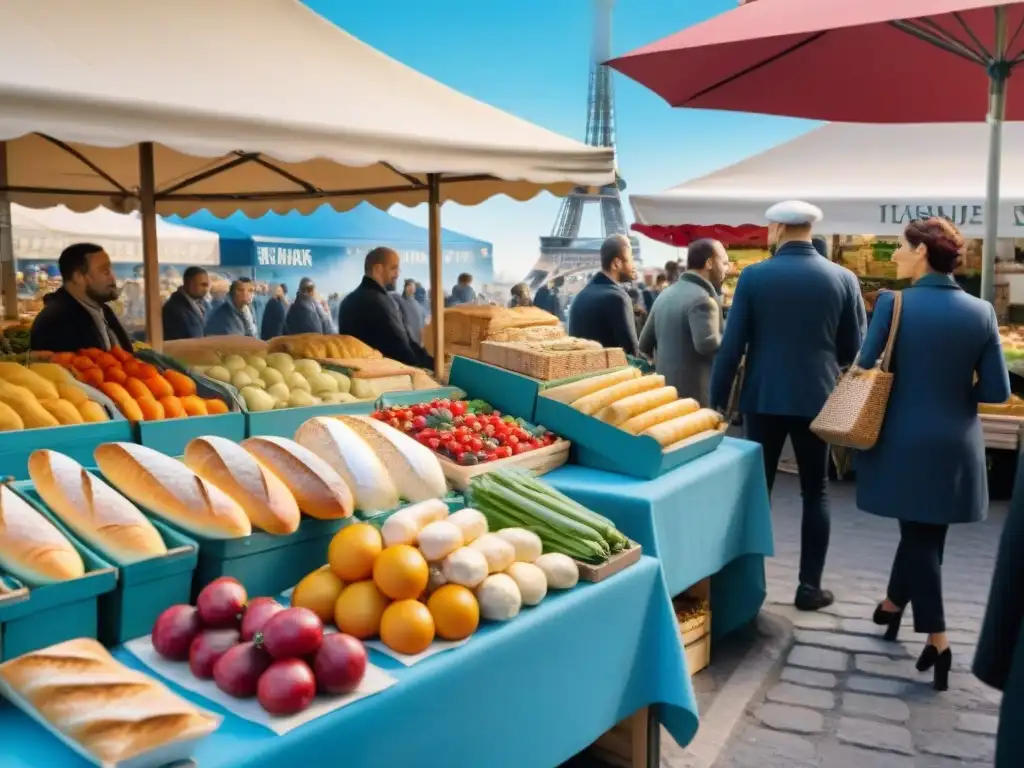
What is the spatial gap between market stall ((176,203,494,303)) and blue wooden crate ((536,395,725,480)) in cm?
978

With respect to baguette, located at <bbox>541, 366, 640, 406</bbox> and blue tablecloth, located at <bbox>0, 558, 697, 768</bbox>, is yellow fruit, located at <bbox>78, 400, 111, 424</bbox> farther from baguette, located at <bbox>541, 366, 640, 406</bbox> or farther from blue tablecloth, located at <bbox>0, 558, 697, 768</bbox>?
baguette, located at <bbox>541, 366, 640, 406</bbox>

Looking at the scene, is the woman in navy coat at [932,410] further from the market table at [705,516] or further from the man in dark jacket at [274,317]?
the man in dark jacket at [274,317]

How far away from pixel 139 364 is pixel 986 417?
5.57 meters

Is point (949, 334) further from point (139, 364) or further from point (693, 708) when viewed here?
point (139, 364)

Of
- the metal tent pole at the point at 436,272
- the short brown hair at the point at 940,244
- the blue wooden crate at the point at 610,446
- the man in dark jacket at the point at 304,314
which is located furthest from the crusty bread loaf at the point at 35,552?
the man in dark jacket at the point at 304,314

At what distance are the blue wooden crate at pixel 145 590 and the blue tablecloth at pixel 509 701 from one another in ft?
0.26

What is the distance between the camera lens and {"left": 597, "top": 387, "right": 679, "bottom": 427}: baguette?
3.51m

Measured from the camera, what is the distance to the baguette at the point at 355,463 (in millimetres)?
2514

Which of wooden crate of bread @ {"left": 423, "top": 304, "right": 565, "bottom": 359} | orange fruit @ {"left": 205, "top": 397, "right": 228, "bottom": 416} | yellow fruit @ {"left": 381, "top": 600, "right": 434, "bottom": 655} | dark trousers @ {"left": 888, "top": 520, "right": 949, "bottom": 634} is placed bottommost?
dark trousers @ {"left": 888, "top": 520, "right": 949, "bottom": 634}

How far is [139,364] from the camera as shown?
3.53m

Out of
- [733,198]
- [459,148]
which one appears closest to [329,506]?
[459,148]

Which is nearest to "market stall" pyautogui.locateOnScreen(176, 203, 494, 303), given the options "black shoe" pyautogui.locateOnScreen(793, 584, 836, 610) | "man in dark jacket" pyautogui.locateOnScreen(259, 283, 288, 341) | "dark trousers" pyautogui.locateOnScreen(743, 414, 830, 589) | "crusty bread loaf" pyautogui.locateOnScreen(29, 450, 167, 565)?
"man in dark jacket" pyautogui.locateOnScreen(259, 283, 288, 341)

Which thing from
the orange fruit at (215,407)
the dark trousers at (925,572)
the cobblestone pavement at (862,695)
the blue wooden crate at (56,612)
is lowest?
the cobblestone pavement at (862,695)

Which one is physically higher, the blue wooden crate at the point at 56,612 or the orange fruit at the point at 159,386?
the orange fruit at the point at 159,386
